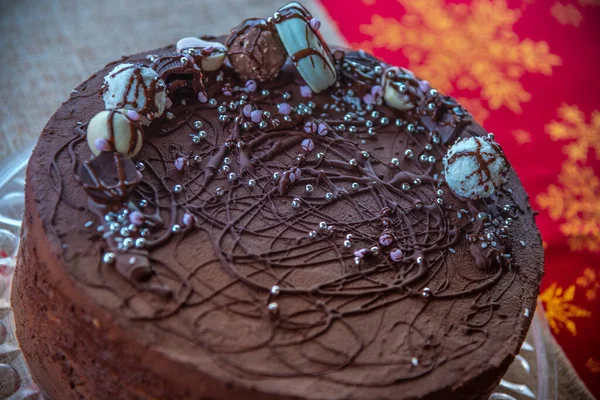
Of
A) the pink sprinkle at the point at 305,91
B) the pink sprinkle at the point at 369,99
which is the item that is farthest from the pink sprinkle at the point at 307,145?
the pink sprinkle at the point at 369,99

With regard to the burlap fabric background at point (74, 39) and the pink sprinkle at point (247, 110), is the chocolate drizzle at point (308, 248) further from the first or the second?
the burlap fabric background at point (74, 39)

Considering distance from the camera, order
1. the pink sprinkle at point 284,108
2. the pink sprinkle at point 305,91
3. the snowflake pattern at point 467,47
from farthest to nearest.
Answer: the snowflake pattern at point 467,47 → the pink sprinkle at point 305,91 → the pink sprinkle at point 284,108

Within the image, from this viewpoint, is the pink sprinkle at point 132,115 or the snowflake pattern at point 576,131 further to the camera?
the snowflake pattern at point 576,131

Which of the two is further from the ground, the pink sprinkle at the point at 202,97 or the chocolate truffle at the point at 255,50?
the chocolate truffle at the point at 255,50

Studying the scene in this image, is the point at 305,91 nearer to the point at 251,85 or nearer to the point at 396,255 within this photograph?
the point at 251,85

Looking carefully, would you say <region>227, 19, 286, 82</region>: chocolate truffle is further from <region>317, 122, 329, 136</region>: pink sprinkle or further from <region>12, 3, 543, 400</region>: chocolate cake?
<region>317, 122, 329, 136</region>: pink sprinkle

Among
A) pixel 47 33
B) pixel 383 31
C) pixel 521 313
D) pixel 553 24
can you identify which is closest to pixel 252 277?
pixel 521 313

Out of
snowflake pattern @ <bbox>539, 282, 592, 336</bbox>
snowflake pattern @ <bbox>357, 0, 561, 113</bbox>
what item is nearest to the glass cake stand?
snowflake pattern @ <bbox>539, 282, 592, 336</bbox>
